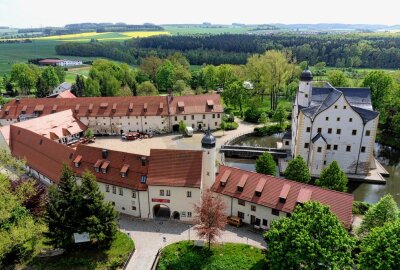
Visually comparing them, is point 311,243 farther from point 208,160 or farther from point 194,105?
point 194,105

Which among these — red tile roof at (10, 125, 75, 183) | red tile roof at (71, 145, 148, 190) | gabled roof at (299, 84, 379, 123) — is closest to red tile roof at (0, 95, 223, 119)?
red tile roof at (10, 125, 75, 183)

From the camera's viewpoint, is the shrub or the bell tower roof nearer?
the bell tower roof

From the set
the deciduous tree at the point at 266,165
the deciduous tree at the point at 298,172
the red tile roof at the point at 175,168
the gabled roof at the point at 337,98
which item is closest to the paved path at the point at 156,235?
the red tile roof at the point at 175,168

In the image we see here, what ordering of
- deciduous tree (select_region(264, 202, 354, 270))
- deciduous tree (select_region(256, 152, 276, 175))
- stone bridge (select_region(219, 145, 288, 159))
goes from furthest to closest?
stone bridge (select_region(219, 145, 288, 159)) → deciduous tree (select_region(256, 152, 276, 175)) → deciduous tree (select_region(264, 202, 354, 270))

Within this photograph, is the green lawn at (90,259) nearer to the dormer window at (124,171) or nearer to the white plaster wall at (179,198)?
the white plaster wall at (179,198)

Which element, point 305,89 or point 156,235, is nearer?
point 156,235

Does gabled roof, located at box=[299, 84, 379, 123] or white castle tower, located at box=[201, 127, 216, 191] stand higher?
gabled roof, located at box=[299, 84, 379, 123]

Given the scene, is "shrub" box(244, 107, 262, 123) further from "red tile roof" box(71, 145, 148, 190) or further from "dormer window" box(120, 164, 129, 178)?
"dormer window" box(120, 164, 129, 178)

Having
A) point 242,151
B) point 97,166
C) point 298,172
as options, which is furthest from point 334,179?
point 97,166
